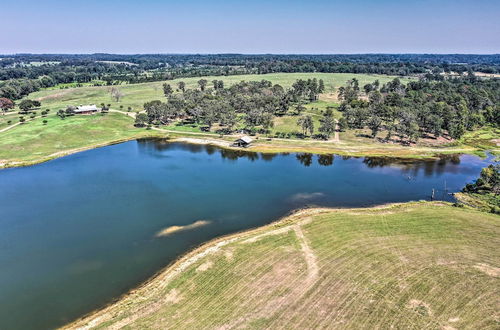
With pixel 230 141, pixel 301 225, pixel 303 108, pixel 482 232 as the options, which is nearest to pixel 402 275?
pixel 301 225

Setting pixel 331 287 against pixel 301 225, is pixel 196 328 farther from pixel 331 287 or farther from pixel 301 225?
pixel 301 225

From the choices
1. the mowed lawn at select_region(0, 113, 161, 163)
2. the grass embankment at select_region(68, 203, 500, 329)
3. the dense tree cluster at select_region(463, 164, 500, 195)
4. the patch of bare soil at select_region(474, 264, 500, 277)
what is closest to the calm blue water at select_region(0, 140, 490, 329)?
the dense tree cluster at select_region(463, 164, 500, 195)

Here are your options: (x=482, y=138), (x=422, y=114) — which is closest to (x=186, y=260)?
(x=422, y=114)

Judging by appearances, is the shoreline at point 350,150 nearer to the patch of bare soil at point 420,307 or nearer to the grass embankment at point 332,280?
the grass embankment at point 332,280

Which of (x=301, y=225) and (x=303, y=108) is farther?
(x=303, y=108)

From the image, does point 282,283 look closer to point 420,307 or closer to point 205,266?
point 205,266

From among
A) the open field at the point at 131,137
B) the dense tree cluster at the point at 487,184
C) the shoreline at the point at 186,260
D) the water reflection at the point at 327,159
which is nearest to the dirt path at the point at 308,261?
the shoreline at the point at 186,260

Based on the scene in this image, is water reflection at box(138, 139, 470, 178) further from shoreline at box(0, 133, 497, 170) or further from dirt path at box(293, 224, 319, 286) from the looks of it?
dirt path at box(293, 224, 319, 286)
